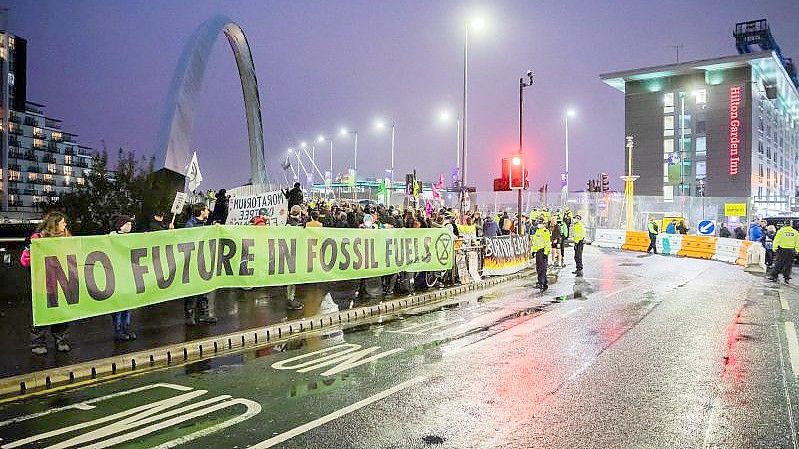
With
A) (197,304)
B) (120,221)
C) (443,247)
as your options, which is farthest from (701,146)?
(120,221)

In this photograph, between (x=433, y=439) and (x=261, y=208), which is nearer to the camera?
(x=433, y=439)

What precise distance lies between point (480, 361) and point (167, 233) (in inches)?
204

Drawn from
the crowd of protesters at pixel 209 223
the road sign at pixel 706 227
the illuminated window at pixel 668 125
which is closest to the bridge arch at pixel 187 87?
the crowd of protesters at pixel 209 223

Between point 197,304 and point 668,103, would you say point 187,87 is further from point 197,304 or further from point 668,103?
point 668,103

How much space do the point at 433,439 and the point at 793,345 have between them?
708cm

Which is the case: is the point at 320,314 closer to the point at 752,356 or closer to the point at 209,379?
the point at 209,379

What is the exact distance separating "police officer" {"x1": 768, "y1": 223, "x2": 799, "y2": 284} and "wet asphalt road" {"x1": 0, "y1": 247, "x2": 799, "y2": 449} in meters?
8.46

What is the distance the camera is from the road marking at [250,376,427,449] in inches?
217

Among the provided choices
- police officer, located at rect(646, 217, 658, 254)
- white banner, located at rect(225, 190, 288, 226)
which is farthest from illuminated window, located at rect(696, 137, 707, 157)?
white banner, located at rect(225, 190, 288, 226)

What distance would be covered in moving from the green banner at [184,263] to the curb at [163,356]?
992 millimetres

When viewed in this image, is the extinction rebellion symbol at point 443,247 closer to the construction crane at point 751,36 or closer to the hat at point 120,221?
the hat at point 120,221

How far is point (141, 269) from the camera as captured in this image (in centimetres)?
973

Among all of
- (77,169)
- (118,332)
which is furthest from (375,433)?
(77,169)

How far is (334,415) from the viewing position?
6.26 m
